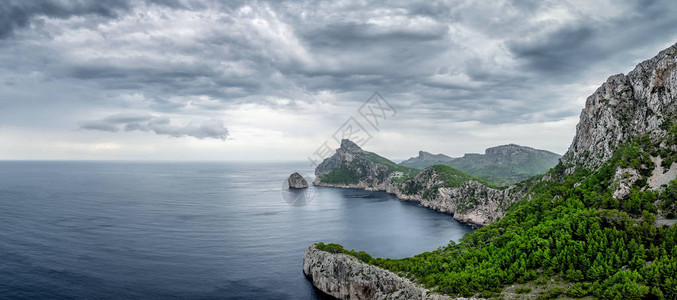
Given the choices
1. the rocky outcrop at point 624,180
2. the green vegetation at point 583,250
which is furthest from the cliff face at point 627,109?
the rocky outcrop at point 624,180

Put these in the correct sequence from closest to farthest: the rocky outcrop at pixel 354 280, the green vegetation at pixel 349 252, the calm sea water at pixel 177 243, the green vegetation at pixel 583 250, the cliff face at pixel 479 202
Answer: the green vegetation at pixel 583 250 < the rocky outcrop at pixel 354 280 < the calm sea water at pixel 177 243 < the green vegetation at pixel 349 252 < the cliff face at pixel 479 202

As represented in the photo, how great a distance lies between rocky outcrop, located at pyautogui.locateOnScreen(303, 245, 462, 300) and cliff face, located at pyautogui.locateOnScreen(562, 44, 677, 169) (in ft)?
230

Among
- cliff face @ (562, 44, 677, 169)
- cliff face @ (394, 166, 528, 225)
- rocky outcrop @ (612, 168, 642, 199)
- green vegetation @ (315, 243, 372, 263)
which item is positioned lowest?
green vegetation @ (315, 243, 372, 263)

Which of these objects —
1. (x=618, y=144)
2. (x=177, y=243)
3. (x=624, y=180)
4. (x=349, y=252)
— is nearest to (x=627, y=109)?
(x=618, y=144)

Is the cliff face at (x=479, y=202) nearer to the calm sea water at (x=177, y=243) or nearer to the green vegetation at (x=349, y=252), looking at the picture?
the calm sea water at (x=177, y=243)

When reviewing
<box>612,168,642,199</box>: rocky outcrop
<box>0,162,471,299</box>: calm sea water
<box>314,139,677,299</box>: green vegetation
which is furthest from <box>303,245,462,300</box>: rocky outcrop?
<box>612,168,642,199</box>: rocky outcrop

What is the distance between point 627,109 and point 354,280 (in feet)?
294

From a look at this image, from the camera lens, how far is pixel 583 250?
6075cm

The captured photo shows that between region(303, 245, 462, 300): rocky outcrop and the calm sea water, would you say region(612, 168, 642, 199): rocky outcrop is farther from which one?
the calm sea water

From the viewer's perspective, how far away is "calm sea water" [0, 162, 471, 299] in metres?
78.1

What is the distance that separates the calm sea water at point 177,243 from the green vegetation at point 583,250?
113ft

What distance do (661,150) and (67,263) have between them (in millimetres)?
148591

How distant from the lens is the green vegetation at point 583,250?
50844 millimetres

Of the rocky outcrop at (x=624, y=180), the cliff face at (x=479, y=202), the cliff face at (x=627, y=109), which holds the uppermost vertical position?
the cliff face at (x=627, y=109)
